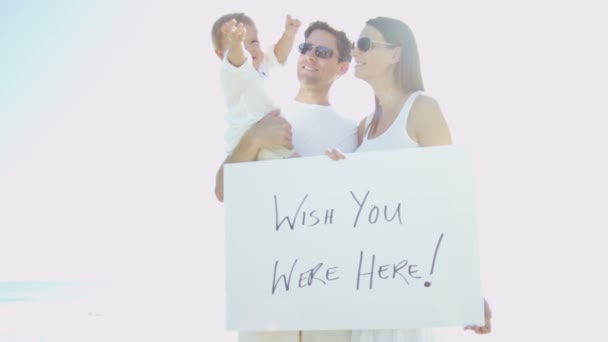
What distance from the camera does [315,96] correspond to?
2939 millimetres

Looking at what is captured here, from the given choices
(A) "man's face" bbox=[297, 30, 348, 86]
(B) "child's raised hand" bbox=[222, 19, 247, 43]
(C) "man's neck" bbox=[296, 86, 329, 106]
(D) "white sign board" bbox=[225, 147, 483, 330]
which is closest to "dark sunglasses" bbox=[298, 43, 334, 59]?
(A) "man's face" bbox=[297, 30, 348, 86]

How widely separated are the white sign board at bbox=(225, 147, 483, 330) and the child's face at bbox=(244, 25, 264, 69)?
0.75 metres

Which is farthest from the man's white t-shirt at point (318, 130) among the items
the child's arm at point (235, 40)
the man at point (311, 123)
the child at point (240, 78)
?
the child's arm at point (235, 40)

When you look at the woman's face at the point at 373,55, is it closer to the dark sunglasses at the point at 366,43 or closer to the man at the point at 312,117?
the dark sunglasses at the point at 366,43

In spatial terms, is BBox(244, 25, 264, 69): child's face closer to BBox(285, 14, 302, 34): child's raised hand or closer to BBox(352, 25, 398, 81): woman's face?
BBox(285, 14, 302, 34): child's raised hand

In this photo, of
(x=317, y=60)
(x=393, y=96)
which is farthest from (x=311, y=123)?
(x=393, y=96)

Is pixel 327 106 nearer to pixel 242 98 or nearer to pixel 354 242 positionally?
pixel 242 98

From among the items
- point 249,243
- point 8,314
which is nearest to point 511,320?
point 249,243

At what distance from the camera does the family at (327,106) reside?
237 centimetres

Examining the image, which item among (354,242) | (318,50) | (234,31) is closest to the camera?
(354,242)

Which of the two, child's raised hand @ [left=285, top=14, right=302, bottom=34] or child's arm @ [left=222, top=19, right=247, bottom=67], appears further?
child's raised hand @ [left=285, top=14, right=302, bottom=34]

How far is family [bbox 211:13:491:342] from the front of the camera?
7.79 feet

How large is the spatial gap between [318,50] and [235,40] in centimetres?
59

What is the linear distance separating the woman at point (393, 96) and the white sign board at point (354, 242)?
7.9 inches
